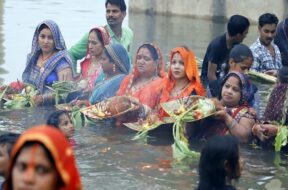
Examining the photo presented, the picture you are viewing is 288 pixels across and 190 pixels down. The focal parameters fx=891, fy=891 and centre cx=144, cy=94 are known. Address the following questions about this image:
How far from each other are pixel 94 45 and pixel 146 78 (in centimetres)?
112

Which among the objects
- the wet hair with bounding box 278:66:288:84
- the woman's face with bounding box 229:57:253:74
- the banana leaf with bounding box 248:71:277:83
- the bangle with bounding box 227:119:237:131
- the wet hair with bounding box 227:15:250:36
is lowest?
the bangle with bounding box 227:119:237:131

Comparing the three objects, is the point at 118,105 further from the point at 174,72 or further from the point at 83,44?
the point at 83,44

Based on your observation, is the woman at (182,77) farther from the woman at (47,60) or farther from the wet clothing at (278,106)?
the woman at (47,60)

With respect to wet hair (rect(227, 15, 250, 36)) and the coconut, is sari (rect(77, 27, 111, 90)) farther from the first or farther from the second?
wet hair (rect(227, 15, 250, 36))

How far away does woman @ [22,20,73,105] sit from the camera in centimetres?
1023

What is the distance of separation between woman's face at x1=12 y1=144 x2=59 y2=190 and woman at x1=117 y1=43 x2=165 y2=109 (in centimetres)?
571

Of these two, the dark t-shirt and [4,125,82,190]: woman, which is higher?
the dark t-shirt

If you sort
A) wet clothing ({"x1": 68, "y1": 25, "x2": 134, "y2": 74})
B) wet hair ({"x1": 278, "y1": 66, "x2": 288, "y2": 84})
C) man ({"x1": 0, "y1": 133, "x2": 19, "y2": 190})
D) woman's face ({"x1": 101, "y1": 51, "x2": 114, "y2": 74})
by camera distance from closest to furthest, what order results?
man ({"x1": 0, "y1": 133, "x2": 19, "y2": 190}) < wet hair ({"x1": 278, "y1": 66, "x2": 288, "y2": 84}) < woman's face ({"x1": 101, "y1": 51, "x2": 114, "y2": 74}) < wet clothing ({"x1": 68, "y1": 25, "x2": 134, "y2": 74})

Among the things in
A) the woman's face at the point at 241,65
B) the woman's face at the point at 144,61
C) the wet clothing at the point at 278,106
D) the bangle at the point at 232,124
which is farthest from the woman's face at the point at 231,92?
the woman's face at the point at 144,61

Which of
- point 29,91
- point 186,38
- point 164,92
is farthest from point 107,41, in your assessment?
point 186,38

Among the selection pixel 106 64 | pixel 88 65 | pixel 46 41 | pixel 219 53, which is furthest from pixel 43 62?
pixel 219 53

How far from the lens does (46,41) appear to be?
404 inches

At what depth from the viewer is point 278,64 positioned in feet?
38.5

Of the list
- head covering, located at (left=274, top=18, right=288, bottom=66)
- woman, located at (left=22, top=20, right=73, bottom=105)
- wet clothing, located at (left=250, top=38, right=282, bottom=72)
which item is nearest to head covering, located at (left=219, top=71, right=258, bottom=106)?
woman, located at (left=22, top=20, right=73, bottom=105)
